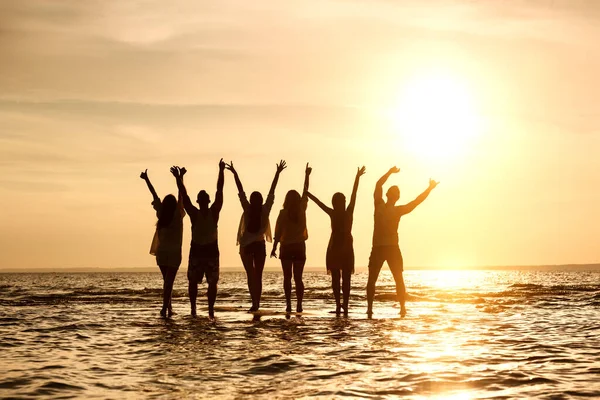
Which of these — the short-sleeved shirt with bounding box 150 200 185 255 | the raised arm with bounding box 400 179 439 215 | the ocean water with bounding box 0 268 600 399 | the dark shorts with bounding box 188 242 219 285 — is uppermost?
the raised arm with bounding box 400 179 439 215

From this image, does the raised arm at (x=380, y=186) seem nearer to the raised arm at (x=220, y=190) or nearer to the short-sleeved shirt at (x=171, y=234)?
the raised arm at (x=220, y=190)

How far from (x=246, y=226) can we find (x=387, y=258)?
10.6 ft

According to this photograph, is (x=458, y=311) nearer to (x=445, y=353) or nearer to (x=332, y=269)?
(x=332, y=269)

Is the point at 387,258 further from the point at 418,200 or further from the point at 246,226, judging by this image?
the point at 246,226

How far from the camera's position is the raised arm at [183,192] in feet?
48.4

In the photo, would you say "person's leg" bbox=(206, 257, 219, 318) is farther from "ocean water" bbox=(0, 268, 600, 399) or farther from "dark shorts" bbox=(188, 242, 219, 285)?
"ocean water" bbox=(0, 268, 600, 399)

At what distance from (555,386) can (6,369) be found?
20.9ft

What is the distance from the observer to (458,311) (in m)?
18.3

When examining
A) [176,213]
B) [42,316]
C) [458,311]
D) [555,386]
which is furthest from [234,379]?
[458,311]

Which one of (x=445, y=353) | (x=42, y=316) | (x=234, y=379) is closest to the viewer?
(x=234, y=379)

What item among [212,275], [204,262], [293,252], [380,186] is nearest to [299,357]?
[212,275]

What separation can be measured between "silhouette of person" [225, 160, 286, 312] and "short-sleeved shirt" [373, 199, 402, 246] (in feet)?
7.75

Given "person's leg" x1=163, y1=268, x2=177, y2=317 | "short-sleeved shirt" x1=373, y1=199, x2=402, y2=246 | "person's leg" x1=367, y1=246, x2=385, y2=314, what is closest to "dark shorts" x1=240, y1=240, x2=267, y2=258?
Result: "person's leg" x1=163, y1=268, x2=177, y2=317

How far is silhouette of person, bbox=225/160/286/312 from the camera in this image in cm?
1530
